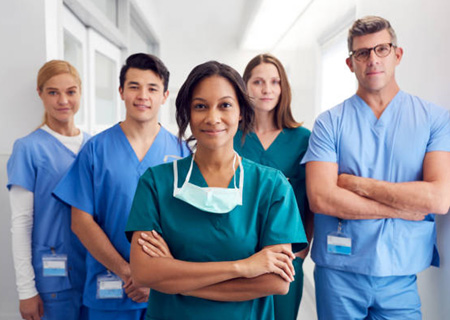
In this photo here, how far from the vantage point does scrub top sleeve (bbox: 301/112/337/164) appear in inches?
57.0

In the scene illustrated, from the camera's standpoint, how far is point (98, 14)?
3045 mm

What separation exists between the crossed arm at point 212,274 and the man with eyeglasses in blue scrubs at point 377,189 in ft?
1.47

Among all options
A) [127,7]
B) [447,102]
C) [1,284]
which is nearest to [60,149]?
[1,284]

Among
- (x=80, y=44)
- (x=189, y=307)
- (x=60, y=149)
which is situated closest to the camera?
(x=189, y=307)

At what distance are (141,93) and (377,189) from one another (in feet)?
3.19

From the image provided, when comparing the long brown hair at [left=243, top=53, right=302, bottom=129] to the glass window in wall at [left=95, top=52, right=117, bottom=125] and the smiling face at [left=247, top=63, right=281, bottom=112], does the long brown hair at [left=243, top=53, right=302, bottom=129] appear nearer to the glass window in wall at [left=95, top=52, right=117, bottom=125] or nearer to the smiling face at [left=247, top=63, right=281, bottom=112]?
the smiling face at [left=247, top=63, right=281, bottom=112]

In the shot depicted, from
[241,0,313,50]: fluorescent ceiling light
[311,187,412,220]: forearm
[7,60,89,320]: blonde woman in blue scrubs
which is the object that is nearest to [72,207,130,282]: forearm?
[7,60,89,320]: blonde woman in blue scrubs

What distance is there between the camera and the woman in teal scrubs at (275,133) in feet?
5.55

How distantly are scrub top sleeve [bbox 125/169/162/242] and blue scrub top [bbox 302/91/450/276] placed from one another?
26.3 inches

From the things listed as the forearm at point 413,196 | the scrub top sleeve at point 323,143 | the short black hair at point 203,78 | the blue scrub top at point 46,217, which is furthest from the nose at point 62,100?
the forearm at point 413,196

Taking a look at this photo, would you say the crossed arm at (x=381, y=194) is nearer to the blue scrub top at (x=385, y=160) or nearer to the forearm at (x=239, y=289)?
the blue scrub top at (x=385, y=160)

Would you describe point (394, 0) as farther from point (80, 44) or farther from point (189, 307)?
point (80, 44)

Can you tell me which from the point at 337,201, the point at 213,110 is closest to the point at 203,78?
the point at 213,110

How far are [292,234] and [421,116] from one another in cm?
75
